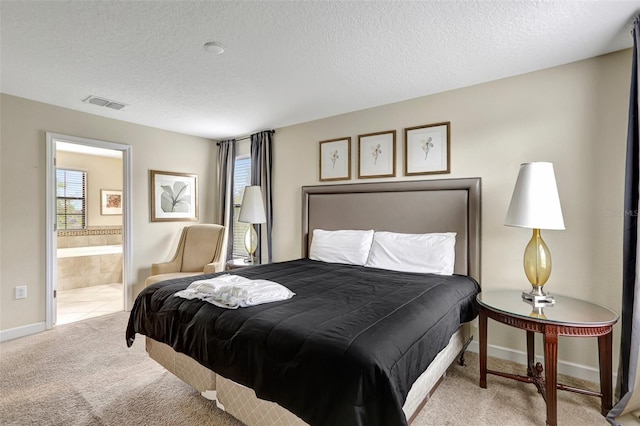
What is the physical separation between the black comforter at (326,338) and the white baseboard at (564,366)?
0.79m

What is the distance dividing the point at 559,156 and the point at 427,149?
1104mm

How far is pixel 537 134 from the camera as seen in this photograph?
103 inches

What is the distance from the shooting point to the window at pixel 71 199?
19.9ft

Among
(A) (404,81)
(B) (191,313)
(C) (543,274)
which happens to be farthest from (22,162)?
(C) (543,274)

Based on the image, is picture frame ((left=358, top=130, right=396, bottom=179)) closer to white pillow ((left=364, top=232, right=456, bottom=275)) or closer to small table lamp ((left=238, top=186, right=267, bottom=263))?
white pillow ((left=364, top=232, right=456, bottom=275))

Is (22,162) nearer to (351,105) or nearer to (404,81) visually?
(351,105)

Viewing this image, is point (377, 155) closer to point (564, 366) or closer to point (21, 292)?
point (564, 366)

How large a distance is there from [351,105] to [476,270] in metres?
2.21

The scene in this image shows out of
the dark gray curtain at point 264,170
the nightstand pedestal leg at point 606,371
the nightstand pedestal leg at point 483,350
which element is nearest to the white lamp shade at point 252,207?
the dark gray curtain at point 264,170

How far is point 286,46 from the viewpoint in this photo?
2.26 metres

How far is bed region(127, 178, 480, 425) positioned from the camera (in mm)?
1258

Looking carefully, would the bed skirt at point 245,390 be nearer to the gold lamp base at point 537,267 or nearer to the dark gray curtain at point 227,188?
the gold lamp base at point 537,267

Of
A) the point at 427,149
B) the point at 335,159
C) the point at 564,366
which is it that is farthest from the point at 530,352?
the point at 335,159

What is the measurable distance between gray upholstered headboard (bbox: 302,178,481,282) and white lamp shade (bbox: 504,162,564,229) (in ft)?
2.02
